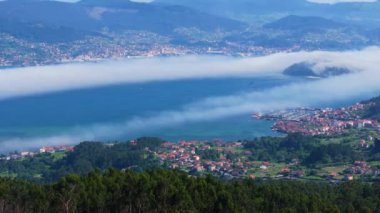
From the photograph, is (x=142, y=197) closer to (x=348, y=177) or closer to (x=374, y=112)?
(x=348, y=177)

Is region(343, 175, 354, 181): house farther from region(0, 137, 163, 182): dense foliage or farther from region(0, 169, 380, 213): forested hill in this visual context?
region(0, 169, 380, 213): forested hill

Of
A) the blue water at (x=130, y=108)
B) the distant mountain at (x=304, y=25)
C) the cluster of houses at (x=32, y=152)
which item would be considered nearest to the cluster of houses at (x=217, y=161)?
the cluster of houses at (x=32, y=152)

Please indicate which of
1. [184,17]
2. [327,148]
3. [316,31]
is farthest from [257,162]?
[184,17]

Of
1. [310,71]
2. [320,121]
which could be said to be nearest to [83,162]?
[320,121]

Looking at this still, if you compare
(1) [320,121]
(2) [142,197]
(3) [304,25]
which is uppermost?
(3) [304,25]

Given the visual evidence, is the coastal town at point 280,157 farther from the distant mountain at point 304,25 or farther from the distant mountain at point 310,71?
the distant mountain at point 304,25
